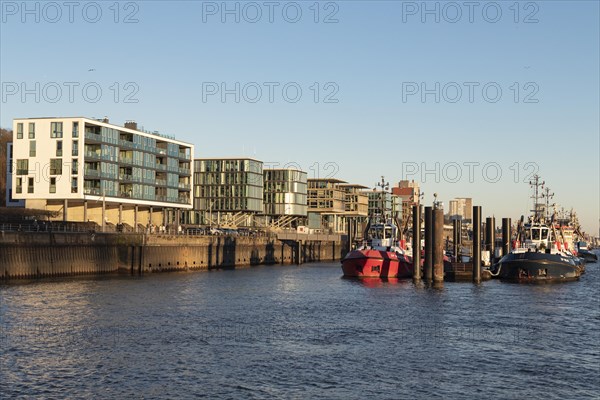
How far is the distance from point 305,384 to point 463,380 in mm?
7193

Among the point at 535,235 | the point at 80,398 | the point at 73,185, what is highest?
the point at 73,185

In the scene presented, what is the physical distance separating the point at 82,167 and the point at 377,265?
49.6 meters

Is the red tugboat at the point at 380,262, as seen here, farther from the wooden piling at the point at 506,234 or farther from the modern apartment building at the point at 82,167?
the modern apartment building at the point at 82,167

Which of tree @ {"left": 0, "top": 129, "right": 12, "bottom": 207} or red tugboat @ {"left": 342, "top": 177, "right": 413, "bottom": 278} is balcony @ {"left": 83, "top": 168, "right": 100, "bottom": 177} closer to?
tree @ {"left": 0, "top": 129, "right": 12, "bottom": 207}

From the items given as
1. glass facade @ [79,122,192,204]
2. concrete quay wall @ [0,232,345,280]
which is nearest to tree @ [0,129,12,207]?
glass facade @ [79,122,192,204]

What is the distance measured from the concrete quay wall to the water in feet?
26.6

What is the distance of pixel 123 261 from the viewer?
308ft

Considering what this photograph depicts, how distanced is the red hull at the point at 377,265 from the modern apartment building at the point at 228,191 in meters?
85.4

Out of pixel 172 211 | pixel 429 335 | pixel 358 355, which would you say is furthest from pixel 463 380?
pixel 172 211

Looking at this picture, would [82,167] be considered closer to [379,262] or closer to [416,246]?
[379,262]

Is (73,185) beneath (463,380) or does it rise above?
above

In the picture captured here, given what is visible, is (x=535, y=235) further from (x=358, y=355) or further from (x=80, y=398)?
(x=80, y=398)

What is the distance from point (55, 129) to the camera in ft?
383

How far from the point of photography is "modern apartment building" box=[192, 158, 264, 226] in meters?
179
